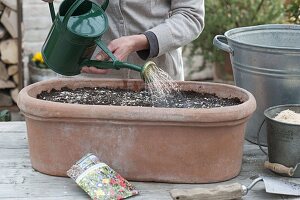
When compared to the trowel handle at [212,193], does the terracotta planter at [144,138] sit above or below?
above

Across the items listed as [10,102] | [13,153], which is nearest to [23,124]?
[13,153]

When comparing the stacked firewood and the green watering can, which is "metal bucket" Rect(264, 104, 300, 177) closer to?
the green watering can

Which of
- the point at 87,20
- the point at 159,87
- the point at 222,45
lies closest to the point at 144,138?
the point at 159,87

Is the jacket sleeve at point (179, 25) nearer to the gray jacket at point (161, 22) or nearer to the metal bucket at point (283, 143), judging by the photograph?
the gray jacket at point (161, 22)

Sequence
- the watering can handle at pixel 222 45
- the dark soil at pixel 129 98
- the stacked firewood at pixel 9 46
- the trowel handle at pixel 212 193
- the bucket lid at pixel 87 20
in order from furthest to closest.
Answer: the stacked firewood at pixel 9 46
the watering can handle at pixel 222 45
the dark soil at pixel 129 98
the bucket lid at pixel 87 20
the trowel handle at pixel 212 193

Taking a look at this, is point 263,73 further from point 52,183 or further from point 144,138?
point 52,183

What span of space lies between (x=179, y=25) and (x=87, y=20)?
0.38 metres

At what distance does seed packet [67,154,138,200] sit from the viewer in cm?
134

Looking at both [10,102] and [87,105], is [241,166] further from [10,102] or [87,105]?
[10,102]

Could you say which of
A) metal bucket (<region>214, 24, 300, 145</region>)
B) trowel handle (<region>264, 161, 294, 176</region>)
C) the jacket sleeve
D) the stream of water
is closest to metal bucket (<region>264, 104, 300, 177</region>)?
trowel handle (<region>264, 161, 294, 176</region>)

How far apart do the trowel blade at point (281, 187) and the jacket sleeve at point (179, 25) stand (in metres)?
0.48

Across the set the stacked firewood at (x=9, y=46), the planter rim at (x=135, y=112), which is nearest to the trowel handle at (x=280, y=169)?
the planter rim at (x=135, y=112)

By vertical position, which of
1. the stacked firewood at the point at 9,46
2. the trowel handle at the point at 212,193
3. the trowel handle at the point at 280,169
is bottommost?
the stacked firewood at the point at 9,46

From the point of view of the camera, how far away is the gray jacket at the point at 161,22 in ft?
Answer: 5.63
